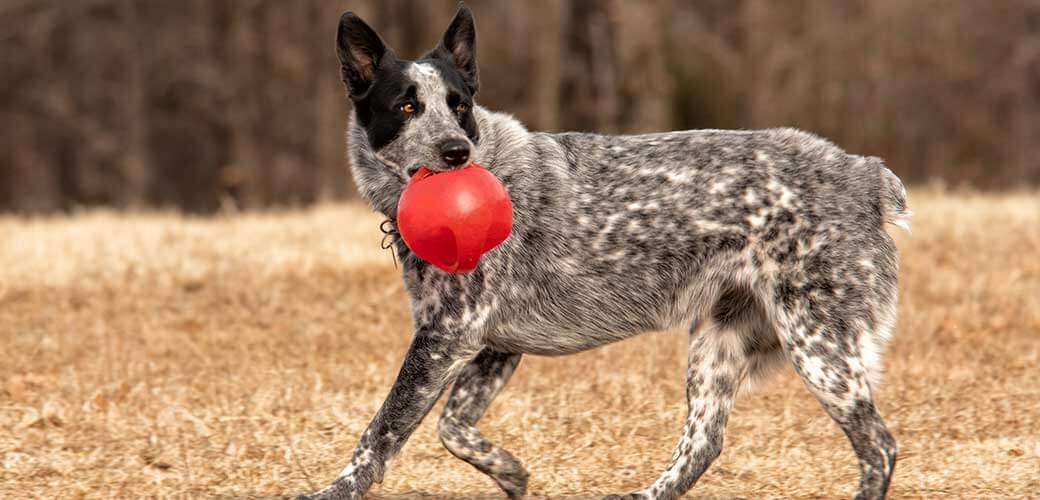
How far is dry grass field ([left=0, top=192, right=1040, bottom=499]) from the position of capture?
20.9 ft

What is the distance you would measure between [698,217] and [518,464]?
128cm

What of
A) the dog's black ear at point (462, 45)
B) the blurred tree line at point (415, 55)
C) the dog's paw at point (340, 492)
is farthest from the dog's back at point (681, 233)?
the blurred tree line at point (415, 55)

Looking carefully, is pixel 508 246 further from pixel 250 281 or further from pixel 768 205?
pixel 250 281

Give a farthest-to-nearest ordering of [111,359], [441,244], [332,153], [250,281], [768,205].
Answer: [332,153] < [250,281] < [111,359] < [768,205] < [441,244]

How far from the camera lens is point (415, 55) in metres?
19.3

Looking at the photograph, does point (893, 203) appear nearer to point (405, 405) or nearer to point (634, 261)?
point (634, 261)

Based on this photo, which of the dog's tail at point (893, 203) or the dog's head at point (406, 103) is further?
the dog's tail at point (893, 203)

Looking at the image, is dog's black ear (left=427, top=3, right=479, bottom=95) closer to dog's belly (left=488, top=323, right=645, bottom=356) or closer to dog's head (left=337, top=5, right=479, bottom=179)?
dog's head (left=337, top=5, right=479, bottom=179)

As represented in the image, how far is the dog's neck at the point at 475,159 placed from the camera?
5.76 metres

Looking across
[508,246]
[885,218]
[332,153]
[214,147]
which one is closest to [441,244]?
[508,246]

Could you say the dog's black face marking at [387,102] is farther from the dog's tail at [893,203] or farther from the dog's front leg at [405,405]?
the dog's tail at [893,203]

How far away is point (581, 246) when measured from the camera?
19.0 ft

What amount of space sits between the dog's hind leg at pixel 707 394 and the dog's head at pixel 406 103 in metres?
1.34

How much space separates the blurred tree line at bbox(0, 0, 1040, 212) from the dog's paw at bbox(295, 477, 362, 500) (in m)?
10.6
